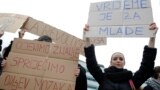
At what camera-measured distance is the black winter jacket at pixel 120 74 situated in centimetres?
373

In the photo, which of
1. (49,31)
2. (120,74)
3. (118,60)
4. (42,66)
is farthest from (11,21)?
(120,74)

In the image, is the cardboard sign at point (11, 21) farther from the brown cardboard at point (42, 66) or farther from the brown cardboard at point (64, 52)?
the brown cardboard at point (64, 52)

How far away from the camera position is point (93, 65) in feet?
12.9

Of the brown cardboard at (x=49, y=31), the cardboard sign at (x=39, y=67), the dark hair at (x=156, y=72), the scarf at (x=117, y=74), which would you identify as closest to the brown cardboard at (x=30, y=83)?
the cardboard sign at (x=39, y=67)

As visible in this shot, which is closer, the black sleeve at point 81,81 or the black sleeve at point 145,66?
the black sleeve at point 145,66

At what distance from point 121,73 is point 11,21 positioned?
1.95m

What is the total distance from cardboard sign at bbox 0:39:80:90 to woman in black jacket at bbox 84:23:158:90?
27 centimetres

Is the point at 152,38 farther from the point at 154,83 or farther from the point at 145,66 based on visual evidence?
the point at 154,83

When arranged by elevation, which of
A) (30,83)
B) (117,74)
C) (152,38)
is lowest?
(30,83)

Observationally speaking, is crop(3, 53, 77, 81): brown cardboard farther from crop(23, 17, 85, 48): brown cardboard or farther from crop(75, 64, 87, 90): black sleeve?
crop(23, 17, 85, 48): brown cardboard

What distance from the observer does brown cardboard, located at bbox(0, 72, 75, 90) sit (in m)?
3.78

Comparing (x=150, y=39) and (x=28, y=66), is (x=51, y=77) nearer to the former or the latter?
(x=28, y=66)

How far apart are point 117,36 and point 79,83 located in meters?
0.82

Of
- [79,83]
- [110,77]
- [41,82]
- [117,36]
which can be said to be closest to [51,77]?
[41,82]
